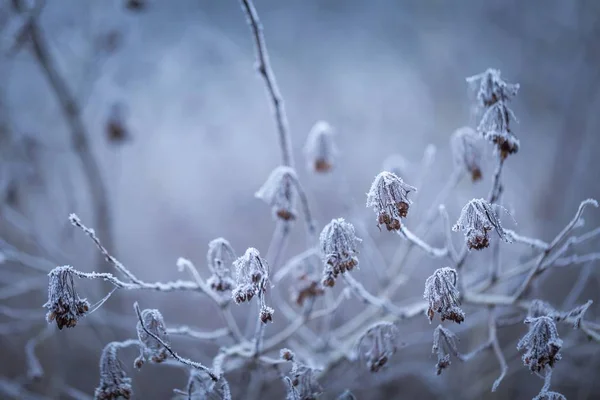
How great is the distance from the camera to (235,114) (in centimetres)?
890

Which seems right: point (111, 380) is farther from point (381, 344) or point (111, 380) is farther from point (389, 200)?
point (389, 200)

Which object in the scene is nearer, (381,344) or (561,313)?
(561,313)

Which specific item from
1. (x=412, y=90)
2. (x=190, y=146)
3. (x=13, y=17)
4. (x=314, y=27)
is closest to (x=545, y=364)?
(x=13, y=17)

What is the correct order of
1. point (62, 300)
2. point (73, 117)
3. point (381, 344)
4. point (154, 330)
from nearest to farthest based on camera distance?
point (62, 300) < point (154, 330) < point (381, 344) < point (73, 117)

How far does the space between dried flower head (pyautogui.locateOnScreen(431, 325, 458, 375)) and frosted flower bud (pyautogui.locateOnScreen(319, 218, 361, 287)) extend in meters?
0.45

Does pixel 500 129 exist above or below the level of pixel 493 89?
below

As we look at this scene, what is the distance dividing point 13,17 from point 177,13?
4479 mm

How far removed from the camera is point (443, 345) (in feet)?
5.70

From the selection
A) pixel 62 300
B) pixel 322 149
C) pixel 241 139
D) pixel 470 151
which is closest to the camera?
pixel 62 300

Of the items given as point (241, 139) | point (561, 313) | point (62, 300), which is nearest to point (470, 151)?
point (561, 313)

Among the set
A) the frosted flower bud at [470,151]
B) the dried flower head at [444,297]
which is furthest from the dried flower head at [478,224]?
the frosted flower bud at [470,151]

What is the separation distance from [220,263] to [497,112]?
1225 millimetres

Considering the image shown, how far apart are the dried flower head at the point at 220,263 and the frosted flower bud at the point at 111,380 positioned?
1.51ft

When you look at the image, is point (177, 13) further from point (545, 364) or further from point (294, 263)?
point (545, 364)
